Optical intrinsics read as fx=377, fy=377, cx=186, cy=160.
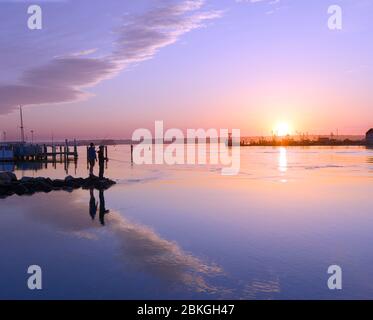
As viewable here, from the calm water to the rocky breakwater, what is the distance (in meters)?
2.82

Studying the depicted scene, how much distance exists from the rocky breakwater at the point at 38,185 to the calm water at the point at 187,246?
111 inches

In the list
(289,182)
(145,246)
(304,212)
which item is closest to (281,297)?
(145,246)

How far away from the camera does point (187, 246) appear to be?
1035 centimetres

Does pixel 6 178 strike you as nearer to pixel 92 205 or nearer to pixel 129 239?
pixel 92 205

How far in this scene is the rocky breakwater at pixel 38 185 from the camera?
70.5 ft

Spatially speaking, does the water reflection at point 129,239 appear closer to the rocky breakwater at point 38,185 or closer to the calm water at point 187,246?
the calm water at point 187,246

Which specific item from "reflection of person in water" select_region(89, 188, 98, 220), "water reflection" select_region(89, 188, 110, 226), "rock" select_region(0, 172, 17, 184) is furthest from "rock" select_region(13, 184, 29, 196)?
"reflection of person in water" select_region(89, 188, 98, 220)

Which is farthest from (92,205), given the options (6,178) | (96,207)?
(6,178)

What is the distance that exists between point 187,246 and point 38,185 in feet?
49.2

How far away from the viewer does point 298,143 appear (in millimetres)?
151875

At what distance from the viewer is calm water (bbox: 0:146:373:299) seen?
7.43 metres

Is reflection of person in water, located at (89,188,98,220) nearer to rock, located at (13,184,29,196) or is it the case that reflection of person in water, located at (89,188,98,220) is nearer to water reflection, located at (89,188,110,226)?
water reflection, located at (89,188,110,226)

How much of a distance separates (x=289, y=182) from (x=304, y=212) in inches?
431

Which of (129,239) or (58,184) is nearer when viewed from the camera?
Result: (129,239)
